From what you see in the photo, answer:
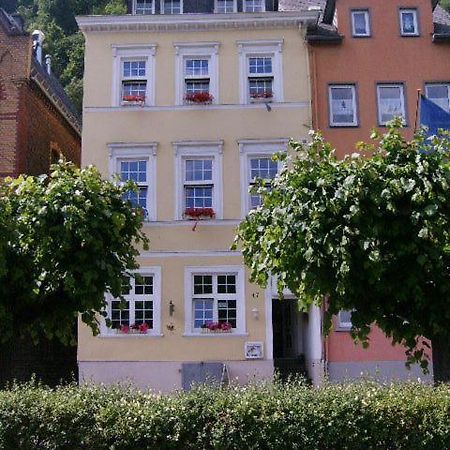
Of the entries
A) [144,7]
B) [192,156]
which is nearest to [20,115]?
[144,7]

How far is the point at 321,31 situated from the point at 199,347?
33.7 ft

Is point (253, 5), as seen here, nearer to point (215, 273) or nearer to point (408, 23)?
point (408, 23)

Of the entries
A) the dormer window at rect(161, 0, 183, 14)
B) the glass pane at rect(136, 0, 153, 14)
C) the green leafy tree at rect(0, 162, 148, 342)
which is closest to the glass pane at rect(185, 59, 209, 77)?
the dormer window at rect(161, 0, 183, 14)

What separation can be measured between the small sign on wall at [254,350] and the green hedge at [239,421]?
9.86m

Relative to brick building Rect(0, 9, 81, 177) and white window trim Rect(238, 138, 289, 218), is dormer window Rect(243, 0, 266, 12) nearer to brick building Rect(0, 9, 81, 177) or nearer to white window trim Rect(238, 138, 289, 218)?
white window trim Rect(238, 138, 289, 218)

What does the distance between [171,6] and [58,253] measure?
12774 millimetres

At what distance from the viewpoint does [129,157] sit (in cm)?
2052

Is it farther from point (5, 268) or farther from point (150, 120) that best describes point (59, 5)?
point (5, 268)

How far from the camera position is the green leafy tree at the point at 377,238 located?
34.5ft

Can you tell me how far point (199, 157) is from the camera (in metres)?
20.5

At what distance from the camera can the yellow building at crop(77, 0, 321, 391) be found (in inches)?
760

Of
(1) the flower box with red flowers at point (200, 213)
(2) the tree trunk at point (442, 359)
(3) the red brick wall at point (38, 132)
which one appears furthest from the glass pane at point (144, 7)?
(2) the tree trunk at point (442, 359)

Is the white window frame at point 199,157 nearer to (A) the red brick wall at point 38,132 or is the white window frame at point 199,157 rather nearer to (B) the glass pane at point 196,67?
(B) the glass pane at point 196,67

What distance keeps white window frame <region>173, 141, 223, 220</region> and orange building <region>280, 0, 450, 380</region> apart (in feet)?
9.77
